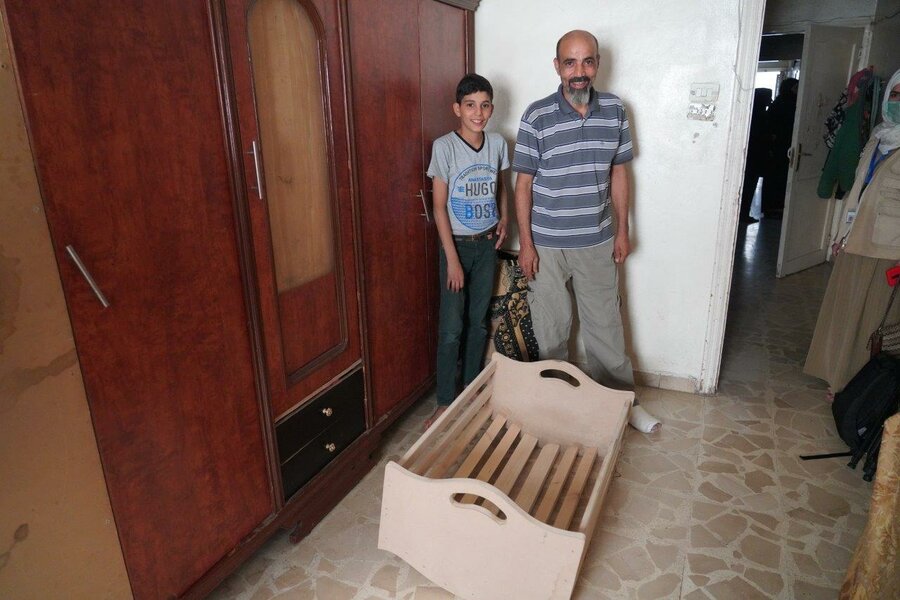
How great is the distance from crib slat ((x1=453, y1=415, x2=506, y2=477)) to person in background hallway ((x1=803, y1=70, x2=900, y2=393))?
1566 mm

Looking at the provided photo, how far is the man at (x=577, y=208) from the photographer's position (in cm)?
233

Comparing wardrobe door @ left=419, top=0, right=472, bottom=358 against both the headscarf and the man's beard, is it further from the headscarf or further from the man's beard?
the headscarf

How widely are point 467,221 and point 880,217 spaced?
1.59 m

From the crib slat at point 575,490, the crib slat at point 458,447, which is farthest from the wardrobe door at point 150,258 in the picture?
the crib slat at point 575,490

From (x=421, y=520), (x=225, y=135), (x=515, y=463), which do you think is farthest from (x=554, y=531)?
(x=225, y=135)

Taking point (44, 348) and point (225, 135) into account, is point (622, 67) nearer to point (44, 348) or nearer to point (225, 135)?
point (225, 135)

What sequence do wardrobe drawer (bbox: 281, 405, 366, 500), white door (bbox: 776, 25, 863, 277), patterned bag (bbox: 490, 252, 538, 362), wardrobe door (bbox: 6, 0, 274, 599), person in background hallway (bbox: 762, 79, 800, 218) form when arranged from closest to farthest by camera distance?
1. wardrobe door (bbox: 6, 0, 274, 599)
2. wardrobe drawer (bbox: 281, 405, 366, 500)
3. patterned bag (bbox: 490, 252, 538, 362)
4. white door (bbox: 776, 25, 863, 277)
5. person in background hallway (bbox: 762, 79, 800, 218)

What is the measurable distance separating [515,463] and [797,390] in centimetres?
166

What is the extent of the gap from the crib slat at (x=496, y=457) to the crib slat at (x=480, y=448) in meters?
0.03

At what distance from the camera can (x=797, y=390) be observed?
284cm

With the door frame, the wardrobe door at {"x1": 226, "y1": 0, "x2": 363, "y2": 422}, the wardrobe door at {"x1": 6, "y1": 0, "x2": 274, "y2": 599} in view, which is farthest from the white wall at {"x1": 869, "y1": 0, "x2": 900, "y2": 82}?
the wardrobe door at {"x1": 6, "y1": 0, "x2": 274, "y2": 599}

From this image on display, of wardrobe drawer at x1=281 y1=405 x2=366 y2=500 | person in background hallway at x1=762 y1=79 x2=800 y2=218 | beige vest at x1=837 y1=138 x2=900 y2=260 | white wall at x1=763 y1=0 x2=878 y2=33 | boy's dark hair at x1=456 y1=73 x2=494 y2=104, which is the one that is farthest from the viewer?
person in background hallway at x1=762 y1=79 x2=800 y2=218

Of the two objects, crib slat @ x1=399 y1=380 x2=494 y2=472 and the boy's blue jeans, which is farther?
the boy's blue jeans

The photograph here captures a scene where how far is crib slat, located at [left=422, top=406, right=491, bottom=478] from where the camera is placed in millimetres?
1904
